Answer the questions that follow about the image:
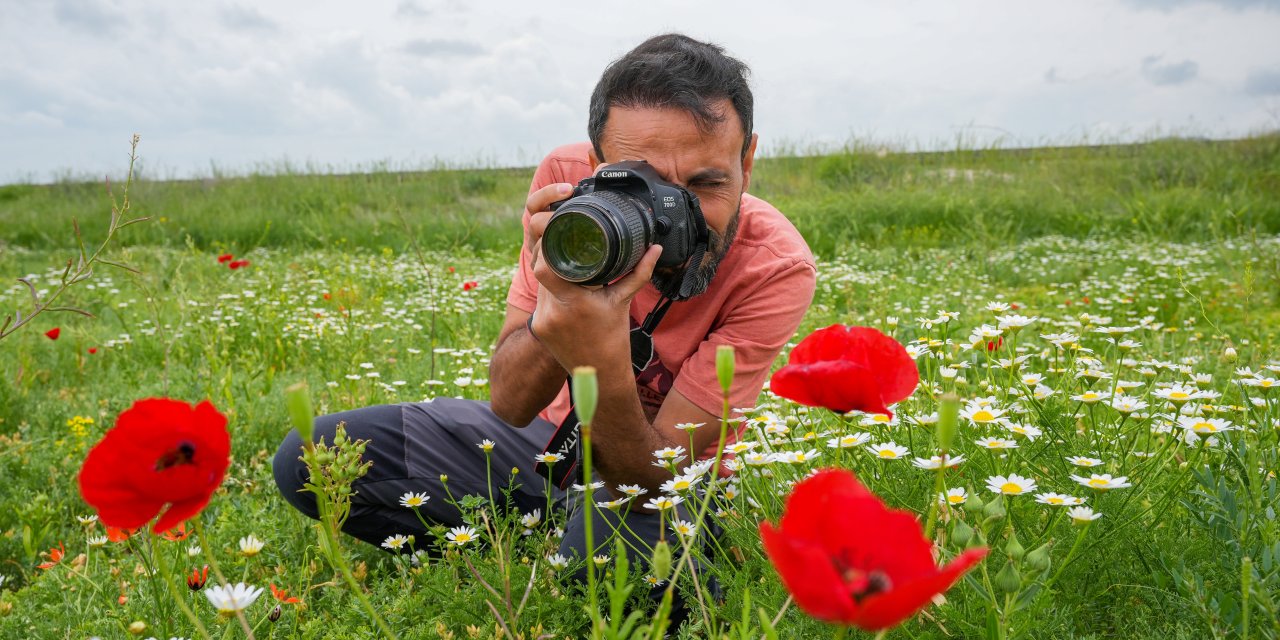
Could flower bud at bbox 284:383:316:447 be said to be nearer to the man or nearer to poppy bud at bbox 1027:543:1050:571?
poppy bud at bbox 1027:543:1050:571

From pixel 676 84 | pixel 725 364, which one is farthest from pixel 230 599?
pixel 676 84

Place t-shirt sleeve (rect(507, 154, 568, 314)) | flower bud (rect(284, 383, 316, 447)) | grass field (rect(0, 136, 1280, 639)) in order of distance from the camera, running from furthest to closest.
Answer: t-shirt sleeve (rect(507, 154, 568, 314)), grass field (rect(0, 136, 1280, 639)), flower bud (rect(284, 383, 316, 447))

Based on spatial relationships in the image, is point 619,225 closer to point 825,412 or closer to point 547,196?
point 547,196

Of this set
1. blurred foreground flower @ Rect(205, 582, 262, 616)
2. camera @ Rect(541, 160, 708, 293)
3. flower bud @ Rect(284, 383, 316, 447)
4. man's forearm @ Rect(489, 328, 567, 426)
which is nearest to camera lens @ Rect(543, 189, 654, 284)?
camera @ Rect(541, 160, 708, 293)

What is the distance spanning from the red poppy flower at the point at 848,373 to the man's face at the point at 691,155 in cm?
93

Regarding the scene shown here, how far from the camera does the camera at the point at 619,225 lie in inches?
52.9

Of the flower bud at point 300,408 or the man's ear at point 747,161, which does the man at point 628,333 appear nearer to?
the man's ear at point 747,161

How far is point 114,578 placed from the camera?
1.64 metres

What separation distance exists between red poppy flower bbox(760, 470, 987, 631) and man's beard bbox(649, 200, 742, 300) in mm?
1178

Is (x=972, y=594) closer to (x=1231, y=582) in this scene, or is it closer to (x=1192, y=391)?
(x=1231, y=582)

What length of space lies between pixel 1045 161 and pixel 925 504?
429 inches

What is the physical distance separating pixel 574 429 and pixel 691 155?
59cm

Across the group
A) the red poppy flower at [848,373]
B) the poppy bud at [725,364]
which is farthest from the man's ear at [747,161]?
the poppy bud at [725,364]

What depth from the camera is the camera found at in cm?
134
